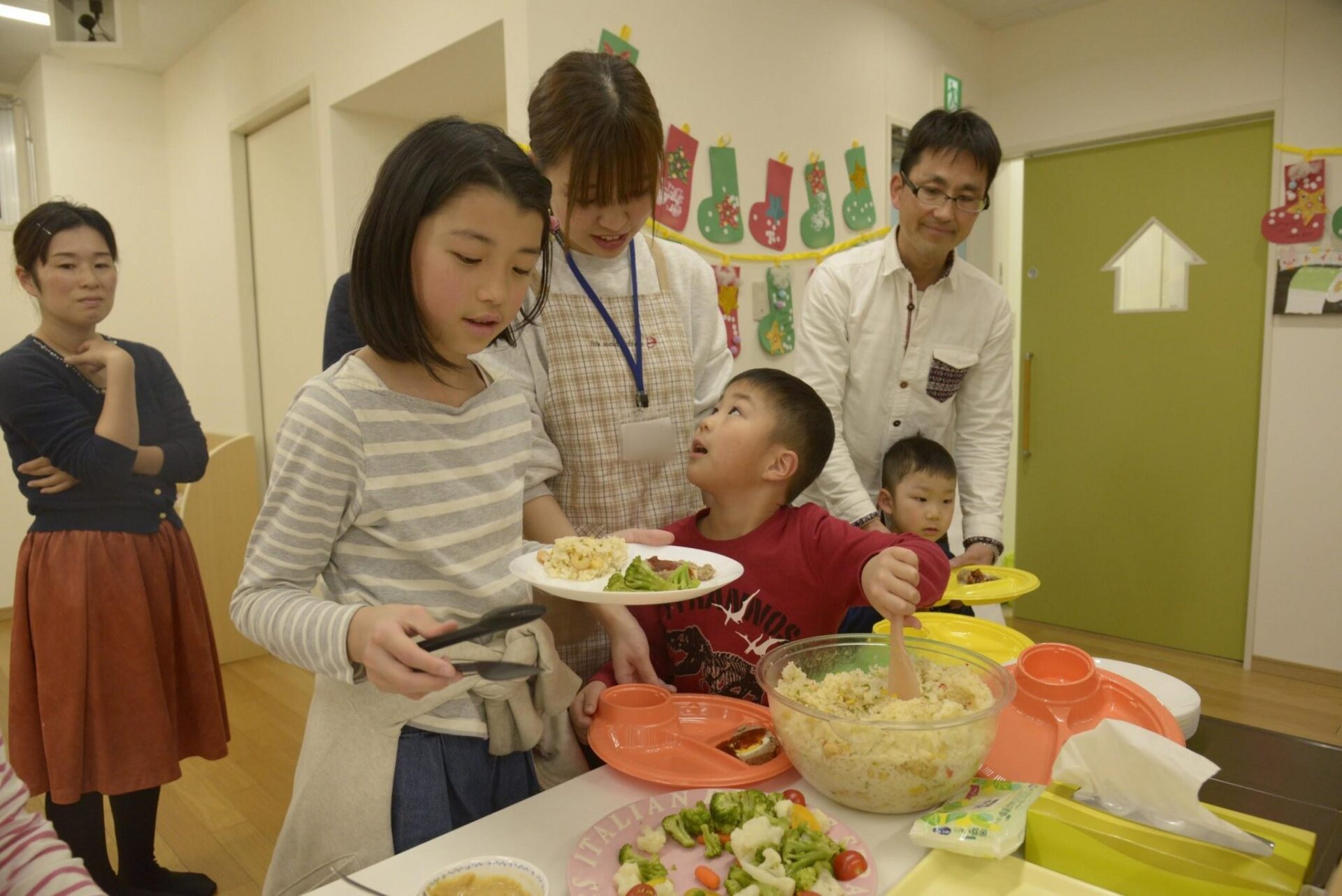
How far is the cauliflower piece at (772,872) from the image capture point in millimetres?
793

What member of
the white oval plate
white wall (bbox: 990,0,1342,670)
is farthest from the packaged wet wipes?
white wall (bbox: 990,0,1342,670)

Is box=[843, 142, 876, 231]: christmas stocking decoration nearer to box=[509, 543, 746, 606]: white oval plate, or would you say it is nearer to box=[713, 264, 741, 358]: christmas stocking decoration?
box=[713, 264, 741, 358]: christmas stocking decoration

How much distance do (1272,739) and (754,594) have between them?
757mm

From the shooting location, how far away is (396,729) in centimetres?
103

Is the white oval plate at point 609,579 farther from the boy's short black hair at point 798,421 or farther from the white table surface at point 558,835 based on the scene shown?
the boy's short black hair at point 798,421

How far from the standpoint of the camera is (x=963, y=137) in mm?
1943

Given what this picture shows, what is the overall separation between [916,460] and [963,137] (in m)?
0.76

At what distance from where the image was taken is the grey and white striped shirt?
3.11ft

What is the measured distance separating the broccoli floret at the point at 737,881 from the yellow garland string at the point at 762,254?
2.37 metres

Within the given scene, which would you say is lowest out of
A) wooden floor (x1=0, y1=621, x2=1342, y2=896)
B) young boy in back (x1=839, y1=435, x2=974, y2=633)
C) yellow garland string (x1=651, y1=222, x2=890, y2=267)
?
wooden floor (x1=0, y1=621, x2=1342, y2=896)

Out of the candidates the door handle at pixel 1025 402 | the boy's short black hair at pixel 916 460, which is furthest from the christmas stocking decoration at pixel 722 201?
the door handle at pixel 1025 402

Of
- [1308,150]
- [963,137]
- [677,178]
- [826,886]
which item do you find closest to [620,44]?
[677,178]

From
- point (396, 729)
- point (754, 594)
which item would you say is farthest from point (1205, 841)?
point (396, 729)

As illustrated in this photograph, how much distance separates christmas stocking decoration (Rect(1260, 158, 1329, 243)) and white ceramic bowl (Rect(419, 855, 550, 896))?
4.14 m
